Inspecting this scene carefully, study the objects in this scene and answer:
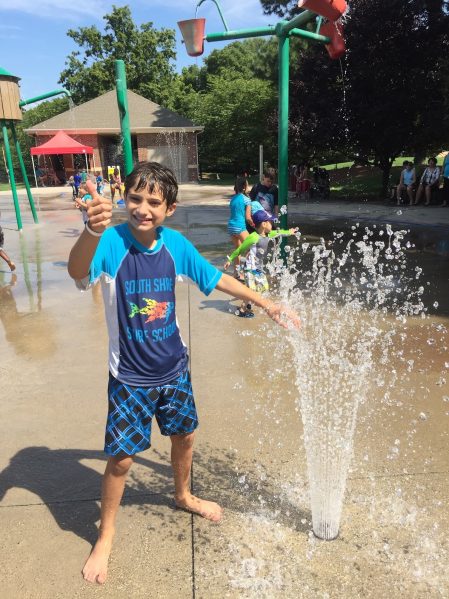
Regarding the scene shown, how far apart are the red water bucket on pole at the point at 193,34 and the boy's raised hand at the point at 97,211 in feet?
18.3

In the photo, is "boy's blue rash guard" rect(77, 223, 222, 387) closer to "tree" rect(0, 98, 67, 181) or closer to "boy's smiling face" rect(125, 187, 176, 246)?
"boy's smiling face" rect(125, 187, 176, 246)

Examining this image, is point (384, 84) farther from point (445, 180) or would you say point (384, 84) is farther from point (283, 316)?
point (283, 316)

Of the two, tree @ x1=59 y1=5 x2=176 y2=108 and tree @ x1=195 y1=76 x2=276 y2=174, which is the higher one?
tree @ x1=59 y1=5 x2=176 y2=108

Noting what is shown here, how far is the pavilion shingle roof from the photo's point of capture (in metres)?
31.9

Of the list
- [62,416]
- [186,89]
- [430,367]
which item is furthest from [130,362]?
[186,89]

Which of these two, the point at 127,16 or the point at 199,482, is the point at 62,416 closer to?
the point at 199,482

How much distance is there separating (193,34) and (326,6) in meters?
1.92

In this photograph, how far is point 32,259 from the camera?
9.19 metres

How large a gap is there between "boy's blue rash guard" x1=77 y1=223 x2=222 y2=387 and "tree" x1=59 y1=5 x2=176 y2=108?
4600cm

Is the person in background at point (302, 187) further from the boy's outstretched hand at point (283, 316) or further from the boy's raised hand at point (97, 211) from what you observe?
the boy's raised hand at point (97, 211)

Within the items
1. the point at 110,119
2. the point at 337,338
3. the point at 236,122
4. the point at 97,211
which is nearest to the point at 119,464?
the point at 97,211

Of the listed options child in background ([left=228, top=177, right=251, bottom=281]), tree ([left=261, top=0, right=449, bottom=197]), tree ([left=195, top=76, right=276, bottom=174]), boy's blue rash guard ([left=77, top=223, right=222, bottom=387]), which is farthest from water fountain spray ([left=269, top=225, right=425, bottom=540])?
tree ([left=195, top=76, right=276, bottom=174])

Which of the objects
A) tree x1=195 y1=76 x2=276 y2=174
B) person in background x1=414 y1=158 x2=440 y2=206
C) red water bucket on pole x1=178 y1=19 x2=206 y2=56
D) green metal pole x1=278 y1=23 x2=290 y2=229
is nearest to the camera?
red water bucket on pole x1=178 y1=19 x2=206 y2=56

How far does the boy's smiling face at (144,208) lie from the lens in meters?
2.00
